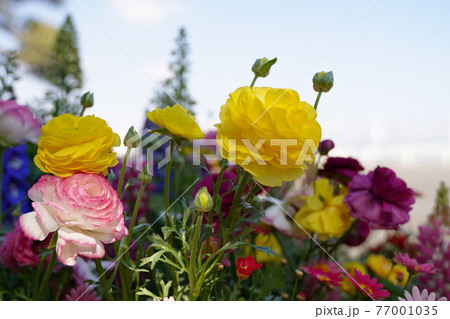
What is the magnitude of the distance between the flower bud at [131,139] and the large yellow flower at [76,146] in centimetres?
1

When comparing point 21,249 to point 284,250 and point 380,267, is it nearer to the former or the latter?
point 284,250

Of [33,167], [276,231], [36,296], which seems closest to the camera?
[36,296]

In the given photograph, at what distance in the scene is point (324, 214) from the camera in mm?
494

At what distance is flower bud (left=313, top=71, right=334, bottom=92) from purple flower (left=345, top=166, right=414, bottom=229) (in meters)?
0.14

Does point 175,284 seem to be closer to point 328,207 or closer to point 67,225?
point 67,225

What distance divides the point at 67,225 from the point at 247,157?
5.4 inches

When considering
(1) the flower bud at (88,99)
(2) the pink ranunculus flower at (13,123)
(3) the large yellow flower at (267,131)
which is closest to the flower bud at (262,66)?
(3) the large yellow flower at (267,131)

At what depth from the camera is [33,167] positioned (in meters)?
0.83

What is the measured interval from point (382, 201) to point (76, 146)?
1.04ft

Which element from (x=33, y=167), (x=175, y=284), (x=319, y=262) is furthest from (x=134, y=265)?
(x=33, y=167)

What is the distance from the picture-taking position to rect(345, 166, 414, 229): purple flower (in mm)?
465

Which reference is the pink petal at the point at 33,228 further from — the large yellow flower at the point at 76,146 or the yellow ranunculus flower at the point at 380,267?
the yellow ranunculus flower at the point at 380,267

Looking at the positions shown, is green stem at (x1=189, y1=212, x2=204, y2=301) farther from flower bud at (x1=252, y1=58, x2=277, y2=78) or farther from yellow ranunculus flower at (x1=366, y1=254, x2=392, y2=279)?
yellow ranunculus flower at (x1=366, y1=254, x2=392, y2=279)

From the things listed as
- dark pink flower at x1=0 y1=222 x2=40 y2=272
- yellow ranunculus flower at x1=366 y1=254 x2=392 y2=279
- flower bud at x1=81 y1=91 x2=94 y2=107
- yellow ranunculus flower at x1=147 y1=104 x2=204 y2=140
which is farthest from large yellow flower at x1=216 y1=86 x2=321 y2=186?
yellow ranunculus flower at x1=366 y1=254 x2=392 y2=279
